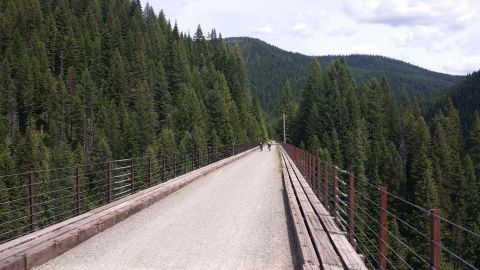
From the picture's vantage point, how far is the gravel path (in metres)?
7.01

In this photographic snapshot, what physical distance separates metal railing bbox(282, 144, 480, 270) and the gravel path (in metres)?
1.35

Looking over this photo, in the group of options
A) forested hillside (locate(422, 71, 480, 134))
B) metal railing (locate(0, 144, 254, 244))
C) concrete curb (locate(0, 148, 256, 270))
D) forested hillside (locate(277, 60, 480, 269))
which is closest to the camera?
concrete curb (locate(0, 148, 256, 270))

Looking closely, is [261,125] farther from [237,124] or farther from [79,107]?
[79,107]

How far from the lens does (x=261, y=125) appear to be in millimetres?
146750

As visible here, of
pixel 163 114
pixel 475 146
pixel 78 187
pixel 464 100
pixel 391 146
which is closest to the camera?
pixel 78 187

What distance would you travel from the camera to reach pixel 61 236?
305 inches

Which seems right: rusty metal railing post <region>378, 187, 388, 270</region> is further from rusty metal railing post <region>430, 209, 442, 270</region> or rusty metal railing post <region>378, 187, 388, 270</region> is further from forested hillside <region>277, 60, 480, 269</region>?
forested hillside <region>277, 60, 480, 269</region>

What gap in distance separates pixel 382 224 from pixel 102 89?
11058 centimetres

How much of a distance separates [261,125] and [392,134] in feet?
156

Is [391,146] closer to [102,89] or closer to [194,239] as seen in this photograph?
[102,89]

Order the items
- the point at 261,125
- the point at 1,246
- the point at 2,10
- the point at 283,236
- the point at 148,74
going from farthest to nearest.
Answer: the point at 261,125
the point at 2,10
the point at 148,74
the point at 283,236
the point at 1,246

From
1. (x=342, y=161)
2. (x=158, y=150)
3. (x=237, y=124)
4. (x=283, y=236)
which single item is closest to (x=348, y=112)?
(x=342, y=161)

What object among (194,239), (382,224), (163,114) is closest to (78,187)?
(194,239)

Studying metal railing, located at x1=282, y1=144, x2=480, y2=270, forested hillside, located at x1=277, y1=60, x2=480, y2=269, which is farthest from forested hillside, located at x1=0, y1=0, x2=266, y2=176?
metal railing, located at x1=282, y1=144, x2=480, y2=270
